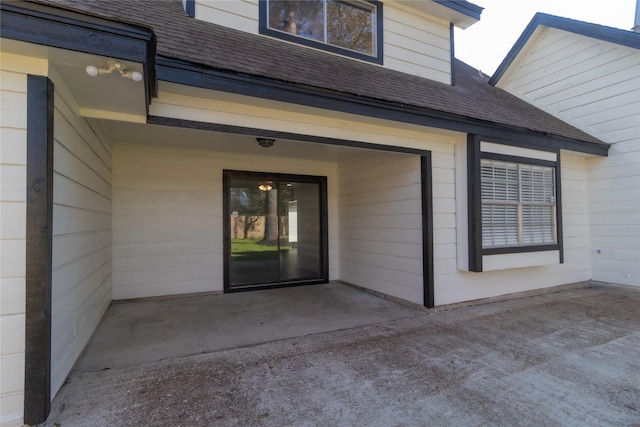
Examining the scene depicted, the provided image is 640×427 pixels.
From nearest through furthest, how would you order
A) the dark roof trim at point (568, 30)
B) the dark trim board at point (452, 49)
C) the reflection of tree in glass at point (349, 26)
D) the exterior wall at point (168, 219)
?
the reflection of tree in glass at point (349, 26) → the exterior wall at point (168, 219) → the dark roof trim at point (568, 30) → the dark trim board at point (452, 49)

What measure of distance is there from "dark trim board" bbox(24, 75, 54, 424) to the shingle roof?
0.70 m

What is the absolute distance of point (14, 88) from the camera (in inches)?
81.5

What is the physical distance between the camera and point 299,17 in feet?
15.4

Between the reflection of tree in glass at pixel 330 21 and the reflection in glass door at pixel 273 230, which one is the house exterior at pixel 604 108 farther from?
the reflection in glass door at pixel 273 230

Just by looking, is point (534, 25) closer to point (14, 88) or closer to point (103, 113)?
point (103, 113)

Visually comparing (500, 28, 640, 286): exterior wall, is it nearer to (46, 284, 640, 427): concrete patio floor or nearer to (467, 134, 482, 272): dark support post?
(46, 284, 640, 427): concrete patio floor

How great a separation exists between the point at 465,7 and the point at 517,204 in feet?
11.6

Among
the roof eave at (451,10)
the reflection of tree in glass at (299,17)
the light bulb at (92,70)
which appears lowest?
the light bulb at (92,70)

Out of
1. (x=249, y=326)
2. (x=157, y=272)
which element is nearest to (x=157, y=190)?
(x=157, y=272)

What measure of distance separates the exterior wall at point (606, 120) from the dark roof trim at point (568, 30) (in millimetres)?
176

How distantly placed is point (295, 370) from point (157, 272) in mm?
3462

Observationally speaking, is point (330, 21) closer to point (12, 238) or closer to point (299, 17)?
point (299, 17)

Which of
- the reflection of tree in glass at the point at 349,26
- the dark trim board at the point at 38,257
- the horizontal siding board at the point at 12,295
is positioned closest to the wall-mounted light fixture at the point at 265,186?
the reflection of tree in glass at the point at 349,26

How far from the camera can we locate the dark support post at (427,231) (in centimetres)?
451
